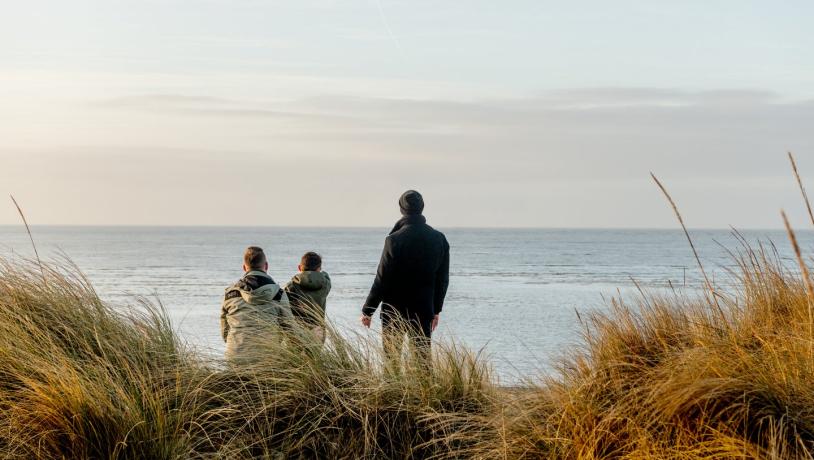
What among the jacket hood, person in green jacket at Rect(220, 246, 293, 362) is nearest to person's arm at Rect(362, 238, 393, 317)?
the jacket hood

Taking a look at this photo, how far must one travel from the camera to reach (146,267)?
150 ft

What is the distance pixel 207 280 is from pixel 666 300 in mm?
30656

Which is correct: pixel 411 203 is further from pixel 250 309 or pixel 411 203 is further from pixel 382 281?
pixel 250 309

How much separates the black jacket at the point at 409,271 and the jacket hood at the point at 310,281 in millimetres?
644

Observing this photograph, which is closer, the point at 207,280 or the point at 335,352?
the point at 335,352

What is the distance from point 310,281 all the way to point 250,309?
123 centimetres

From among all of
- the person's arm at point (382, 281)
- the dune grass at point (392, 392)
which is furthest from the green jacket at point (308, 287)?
the dune grass at point (392, 392)

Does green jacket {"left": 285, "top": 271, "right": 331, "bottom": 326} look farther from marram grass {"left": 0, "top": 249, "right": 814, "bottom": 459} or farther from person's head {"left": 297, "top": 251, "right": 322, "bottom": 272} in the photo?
marram grass {"left": 0, "top": 249, "right": 814, "bottom": 459}

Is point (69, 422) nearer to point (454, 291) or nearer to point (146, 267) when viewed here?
point (454, 291)

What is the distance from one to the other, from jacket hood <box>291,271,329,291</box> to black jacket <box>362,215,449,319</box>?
644 mm

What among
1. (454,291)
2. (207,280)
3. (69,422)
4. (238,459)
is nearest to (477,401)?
(238,459)

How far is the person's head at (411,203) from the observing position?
7930 millimetres

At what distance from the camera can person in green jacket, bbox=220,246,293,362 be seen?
691 cm

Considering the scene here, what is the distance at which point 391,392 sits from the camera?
584 centimetres
